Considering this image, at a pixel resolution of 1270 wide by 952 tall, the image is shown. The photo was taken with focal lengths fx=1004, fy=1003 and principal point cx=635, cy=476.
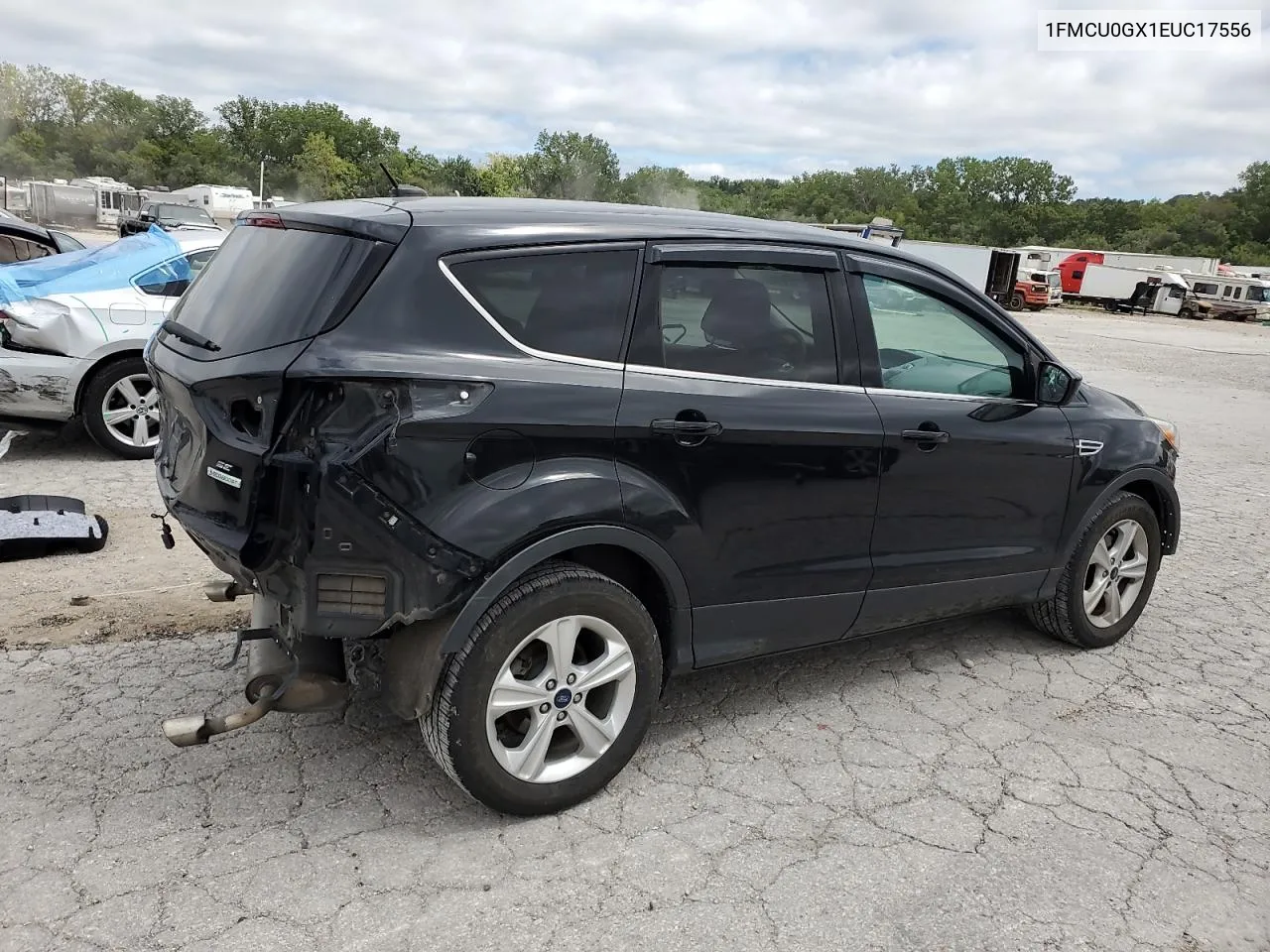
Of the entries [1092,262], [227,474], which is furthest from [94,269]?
[1092,262]

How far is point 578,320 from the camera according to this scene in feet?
10.0

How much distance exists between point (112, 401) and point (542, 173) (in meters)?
64.4

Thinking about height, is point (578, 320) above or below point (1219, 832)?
above

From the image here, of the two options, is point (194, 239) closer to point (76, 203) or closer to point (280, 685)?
point (280, 685)

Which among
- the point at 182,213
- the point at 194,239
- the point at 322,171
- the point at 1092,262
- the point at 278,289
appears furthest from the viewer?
the point at 322,171

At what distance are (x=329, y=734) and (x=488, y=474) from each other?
1351 millimetres

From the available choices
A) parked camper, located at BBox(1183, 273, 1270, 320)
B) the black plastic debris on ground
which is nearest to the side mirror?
the black plastic debris on ground

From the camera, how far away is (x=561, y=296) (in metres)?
3.04

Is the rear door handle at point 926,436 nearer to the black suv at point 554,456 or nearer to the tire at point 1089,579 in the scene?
the black suv at point 554,456

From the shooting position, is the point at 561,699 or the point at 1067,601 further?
the point at 1067,601

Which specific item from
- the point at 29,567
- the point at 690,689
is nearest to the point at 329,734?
the point at 690,689

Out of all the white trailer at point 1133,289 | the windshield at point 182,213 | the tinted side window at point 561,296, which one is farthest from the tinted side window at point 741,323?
the white trailer at point 1133,289

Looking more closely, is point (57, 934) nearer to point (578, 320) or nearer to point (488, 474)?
point (488, 474)

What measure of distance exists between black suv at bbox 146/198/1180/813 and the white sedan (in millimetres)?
3769
